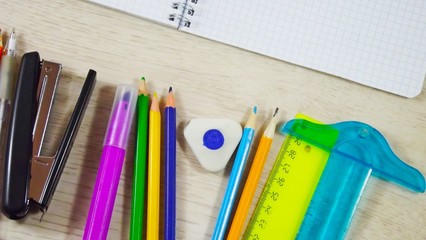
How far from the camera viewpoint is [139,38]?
65 cm

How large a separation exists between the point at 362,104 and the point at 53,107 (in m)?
0.37

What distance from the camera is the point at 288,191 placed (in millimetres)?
624

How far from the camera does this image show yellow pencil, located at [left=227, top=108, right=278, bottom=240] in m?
0.60

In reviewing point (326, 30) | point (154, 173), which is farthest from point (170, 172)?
point (326, 30)

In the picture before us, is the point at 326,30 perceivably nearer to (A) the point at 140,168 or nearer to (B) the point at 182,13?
(B) the point at 182,13

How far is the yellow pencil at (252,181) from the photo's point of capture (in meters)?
0.60

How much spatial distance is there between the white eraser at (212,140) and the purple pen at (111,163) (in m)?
0.07

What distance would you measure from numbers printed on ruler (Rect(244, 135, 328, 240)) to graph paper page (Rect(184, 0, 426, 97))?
0.11 m

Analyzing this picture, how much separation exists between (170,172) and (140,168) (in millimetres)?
33

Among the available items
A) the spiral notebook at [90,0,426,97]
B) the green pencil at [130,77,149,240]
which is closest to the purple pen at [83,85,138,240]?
the green pencil at [130,77,149,240]

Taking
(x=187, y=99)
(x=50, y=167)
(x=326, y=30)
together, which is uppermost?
(x=326, y=30)

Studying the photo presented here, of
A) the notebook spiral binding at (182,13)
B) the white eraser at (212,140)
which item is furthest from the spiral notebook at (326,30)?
the white eraser at (212,140)

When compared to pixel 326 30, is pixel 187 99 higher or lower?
lower

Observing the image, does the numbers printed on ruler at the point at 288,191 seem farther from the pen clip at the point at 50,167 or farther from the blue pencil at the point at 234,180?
the pen clip at the point at 50,167
